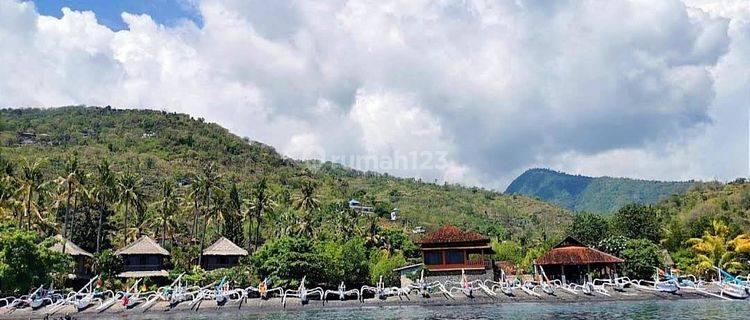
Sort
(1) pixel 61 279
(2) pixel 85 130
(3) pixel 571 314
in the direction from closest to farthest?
(3) pixel 571 314 < (1) pixel 61 279 < (2) pixel 85 130

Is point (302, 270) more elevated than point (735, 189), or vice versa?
point (735, 189)

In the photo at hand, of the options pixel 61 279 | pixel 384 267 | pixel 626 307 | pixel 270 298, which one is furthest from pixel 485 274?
pixel 61 279

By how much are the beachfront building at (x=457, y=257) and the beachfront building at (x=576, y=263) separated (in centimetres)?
484

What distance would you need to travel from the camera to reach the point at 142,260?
53281 millimetres

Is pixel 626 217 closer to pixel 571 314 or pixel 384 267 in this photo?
pixel 384 267

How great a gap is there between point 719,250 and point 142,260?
170 ft

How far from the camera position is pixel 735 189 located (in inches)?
3698

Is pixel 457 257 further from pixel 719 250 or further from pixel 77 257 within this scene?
pixel 77 257

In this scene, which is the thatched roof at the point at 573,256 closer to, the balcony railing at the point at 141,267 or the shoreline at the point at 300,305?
the shoreline at the point at 300,305

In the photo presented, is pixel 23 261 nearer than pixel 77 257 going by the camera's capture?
Yes

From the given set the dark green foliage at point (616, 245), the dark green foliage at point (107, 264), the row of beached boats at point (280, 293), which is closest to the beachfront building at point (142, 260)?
the dark green foliage at point (107, 264)

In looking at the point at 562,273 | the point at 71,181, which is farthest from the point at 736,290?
the point at 71,181

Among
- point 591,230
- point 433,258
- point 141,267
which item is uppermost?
point 591,230

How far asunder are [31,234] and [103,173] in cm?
1886
